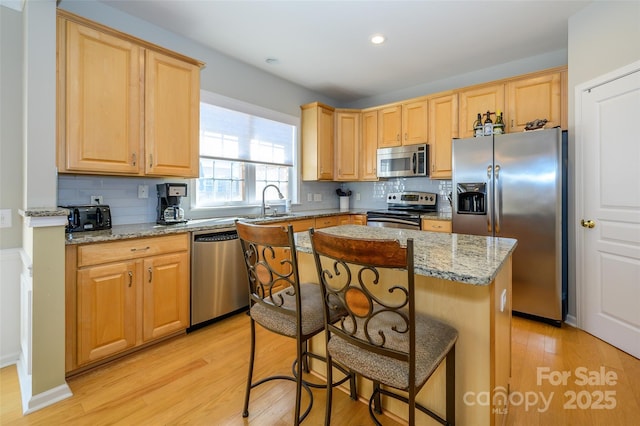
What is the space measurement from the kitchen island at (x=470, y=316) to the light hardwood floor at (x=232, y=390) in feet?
1.12

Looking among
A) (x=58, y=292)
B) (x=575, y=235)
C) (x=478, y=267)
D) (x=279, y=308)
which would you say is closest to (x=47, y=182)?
(x=58, y=292)

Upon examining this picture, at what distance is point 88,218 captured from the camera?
88.9 inches

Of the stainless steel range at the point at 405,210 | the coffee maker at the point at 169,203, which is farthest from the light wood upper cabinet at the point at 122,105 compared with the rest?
the stainless steel range at the point at 405,210

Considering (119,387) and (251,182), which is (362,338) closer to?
(119,387)

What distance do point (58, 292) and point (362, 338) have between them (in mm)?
1821

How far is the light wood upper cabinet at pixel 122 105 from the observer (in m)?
2.03

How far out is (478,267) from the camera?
3.83 feet

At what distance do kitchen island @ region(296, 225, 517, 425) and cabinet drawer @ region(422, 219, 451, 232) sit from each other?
197 centimetres

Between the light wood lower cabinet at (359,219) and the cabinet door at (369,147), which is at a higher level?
the cabinet door at (369,147)

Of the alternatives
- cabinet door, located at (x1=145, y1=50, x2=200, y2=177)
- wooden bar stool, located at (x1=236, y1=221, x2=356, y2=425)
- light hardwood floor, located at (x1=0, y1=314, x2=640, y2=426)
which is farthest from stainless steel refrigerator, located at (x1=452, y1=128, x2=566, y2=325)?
cabinet door, located at (x1=145, y1=50, x2=200, y2=177)

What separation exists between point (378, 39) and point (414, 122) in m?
1.35

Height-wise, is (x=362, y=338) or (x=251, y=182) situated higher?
(x=251, y=182)

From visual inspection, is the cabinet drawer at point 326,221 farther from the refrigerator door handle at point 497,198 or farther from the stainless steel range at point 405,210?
the refrigerator door handle at point 497,198

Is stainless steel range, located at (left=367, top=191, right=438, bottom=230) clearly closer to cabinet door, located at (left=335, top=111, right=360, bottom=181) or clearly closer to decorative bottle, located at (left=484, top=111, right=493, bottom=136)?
cabinet door, located at (left=335, top=111, right=360, bottom=181)
